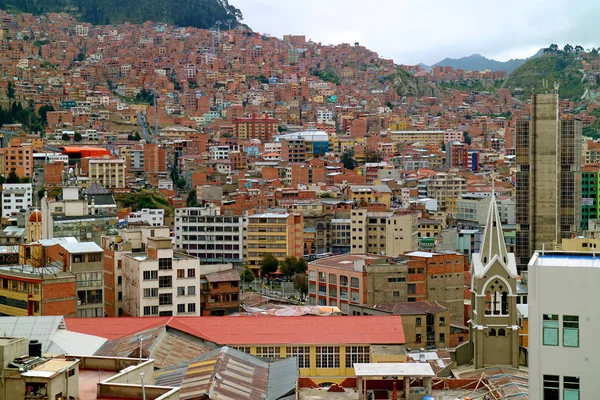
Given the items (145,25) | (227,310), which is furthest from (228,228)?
(145,25)

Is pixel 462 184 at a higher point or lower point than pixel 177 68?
lower

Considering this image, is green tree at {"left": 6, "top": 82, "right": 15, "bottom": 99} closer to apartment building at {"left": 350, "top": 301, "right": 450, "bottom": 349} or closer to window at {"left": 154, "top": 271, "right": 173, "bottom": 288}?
window at {"left": 154, "top": 271, "right": 173, "bottom": 288}

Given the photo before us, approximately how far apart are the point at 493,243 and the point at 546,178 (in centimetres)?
3398

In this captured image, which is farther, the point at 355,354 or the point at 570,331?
the point at 355,354

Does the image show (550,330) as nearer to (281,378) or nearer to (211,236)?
(281,378)

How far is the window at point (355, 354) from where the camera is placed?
3002 centimetres

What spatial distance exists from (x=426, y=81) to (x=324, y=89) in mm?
27314

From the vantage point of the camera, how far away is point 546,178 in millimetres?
63531

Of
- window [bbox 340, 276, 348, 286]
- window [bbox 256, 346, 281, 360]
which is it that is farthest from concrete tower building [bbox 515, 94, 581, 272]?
window [bbox 256, 346, 281, 360]

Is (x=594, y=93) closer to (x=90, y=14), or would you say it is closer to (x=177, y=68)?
(x=177, y=68)

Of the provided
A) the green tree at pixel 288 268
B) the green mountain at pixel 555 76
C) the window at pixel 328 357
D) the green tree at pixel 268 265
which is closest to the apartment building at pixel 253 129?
the green mountain at pixel 555 76

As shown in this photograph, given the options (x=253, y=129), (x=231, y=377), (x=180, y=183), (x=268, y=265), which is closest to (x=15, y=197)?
(x=268, y=265)

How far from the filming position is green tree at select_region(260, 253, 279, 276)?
60.7 meters

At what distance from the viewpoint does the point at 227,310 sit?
40500 millimetres
